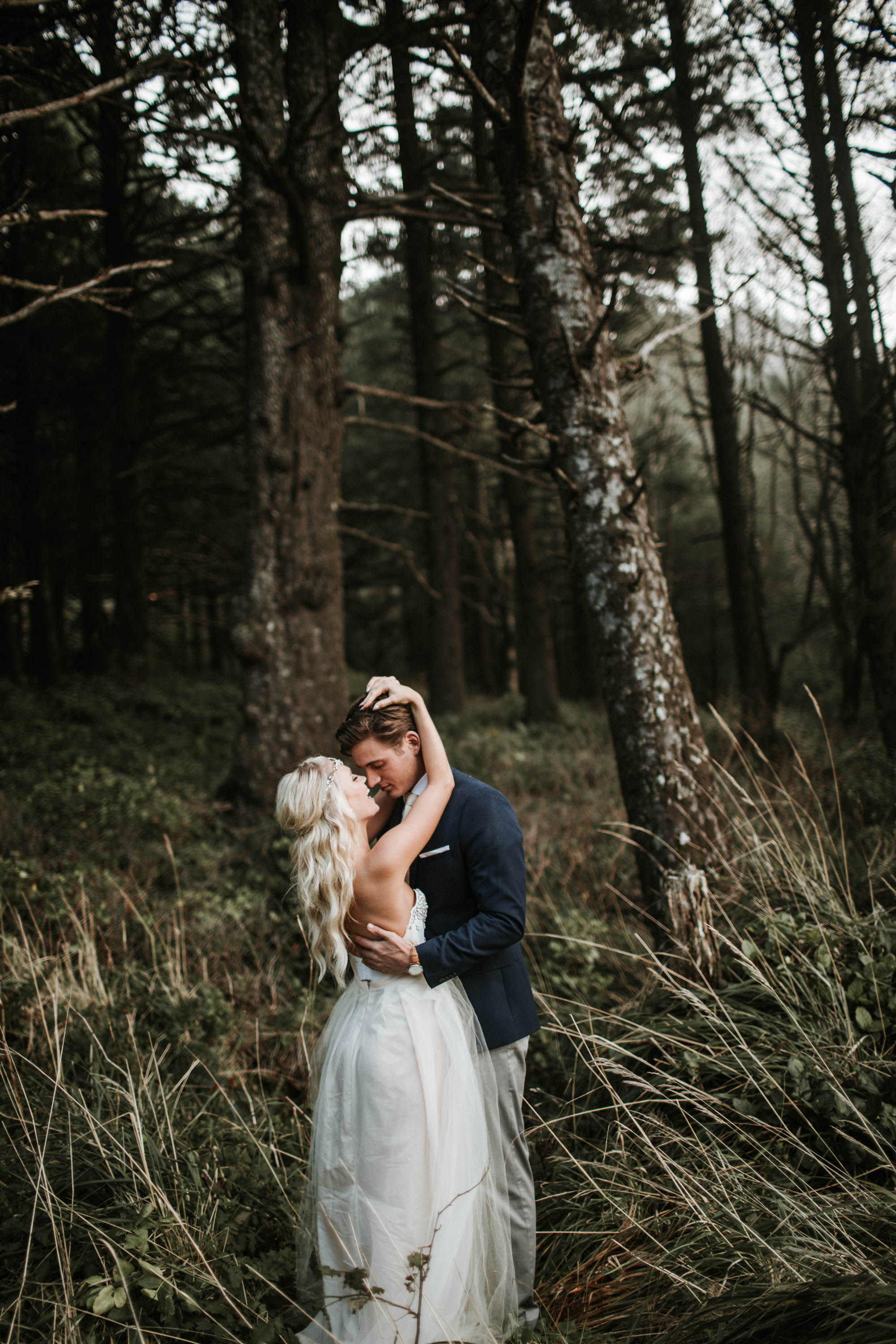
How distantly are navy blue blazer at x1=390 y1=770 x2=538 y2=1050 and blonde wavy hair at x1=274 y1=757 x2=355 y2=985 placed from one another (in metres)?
0.34

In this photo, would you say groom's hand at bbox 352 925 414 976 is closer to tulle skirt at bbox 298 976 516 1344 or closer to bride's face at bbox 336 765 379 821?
tulle skirt at bbox 298 976 516 1344

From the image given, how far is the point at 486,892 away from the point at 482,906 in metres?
0.05

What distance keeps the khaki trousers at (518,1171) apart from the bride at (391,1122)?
83mm

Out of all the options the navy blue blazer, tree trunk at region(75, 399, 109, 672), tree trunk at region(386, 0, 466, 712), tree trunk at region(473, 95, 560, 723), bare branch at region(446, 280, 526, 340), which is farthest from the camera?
tree trunk at region(75, 399, 109, 672)

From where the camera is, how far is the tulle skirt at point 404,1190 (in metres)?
2.16

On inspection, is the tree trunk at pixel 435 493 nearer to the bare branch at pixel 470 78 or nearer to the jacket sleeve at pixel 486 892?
the bare branch at pixel 470 78

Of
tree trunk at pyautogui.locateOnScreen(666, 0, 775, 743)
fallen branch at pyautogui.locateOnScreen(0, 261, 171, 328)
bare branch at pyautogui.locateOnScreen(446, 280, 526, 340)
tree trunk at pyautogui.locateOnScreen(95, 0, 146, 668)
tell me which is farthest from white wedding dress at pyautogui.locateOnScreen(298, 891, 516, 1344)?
tree trunk at pyautogui.locateOnScreen(95, 0, 146, 668)

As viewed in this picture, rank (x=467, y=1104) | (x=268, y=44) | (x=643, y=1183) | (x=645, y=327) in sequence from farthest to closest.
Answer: (x=645, y=327) < (x=268, y=44) < (x=643, y=1183) < (x=467, y=1104)

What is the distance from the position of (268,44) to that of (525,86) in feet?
12.3

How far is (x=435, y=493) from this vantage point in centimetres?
1146

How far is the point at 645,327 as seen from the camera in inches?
645

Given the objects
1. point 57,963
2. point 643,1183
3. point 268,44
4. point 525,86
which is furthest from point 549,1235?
point 268,44

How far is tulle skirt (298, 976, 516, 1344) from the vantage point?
7.10 feet

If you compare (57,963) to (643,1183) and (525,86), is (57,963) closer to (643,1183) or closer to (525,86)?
(643,1183)
